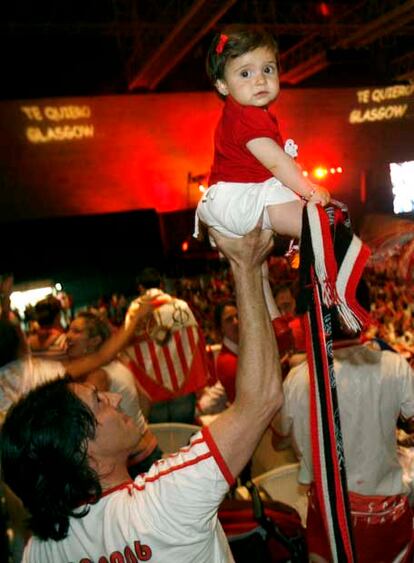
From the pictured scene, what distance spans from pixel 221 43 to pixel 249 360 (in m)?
0.69

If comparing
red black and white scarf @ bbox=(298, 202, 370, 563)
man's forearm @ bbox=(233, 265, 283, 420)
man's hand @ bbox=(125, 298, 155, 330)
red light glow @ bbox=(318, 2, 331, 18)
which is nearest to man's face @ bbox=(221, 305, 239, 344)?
man's hand @ bbox=(125, 298, 155, 330)

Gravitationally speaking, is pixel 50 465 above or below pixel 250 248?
below

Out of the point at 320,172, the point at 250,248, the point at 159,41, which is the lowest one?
the point at 250,248

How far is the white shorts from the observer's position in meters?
1.16

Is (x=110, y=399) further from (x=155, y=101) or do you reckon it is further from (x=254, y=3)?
(x=155, y=101)

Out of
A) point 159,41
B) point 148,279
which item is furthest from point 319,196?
point 159,41

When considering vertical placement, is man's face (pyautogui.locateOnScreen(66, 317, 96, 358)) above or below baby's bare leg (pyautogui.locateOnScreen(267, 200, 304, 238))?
below

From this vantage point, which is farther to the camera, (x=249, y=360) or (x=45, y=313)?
(x=45, y=313)

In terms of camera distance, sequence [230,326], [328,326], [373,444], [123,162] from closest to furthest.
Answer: [328,326] → [373,444] → [230,326] → [123,162]

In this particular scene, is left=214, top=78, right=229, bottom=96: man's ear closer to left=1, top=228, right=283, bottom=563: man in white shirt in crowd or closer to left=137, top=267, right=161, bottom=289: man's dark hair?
left=1, top=228, right=283, bottom=563: man in white shirt in crowd

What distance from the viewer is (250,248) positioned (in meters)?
1.22

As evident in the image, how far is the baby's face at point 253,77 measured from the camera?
1239mm

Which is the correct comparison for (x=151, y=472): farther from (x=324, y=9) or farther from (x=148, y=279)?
(x=324, y=9)

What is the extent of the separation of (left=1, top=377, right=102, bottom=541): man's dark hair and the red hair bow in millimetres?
864
